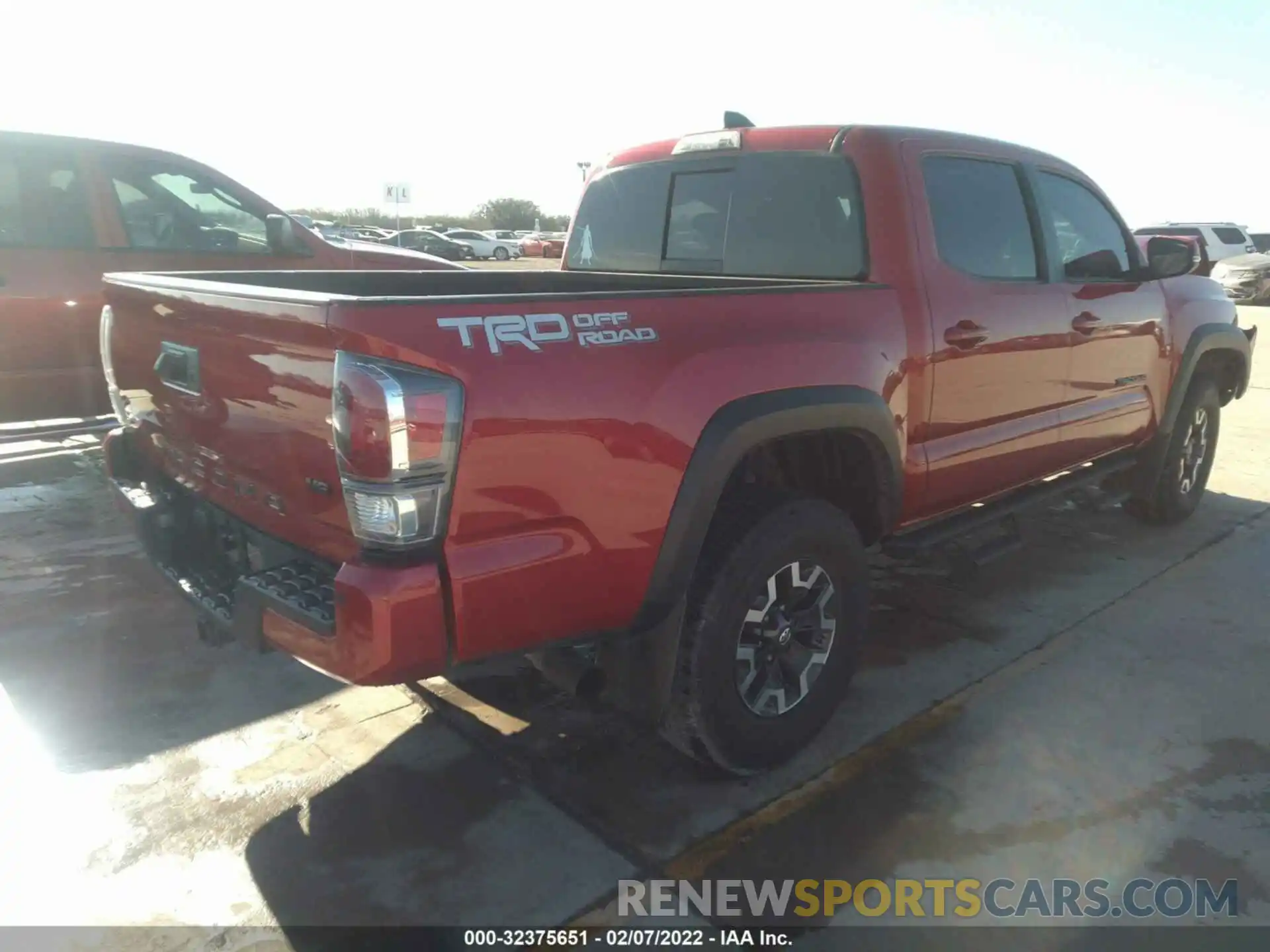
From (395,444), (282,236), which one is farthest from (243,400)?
(282,236)

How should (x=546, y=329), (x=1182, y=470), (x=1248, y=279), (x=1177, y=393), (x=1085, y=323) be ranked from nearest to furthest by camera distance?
1. (x=546, y=329)
2. (x=1085, y=323)
3. (x=1177, y=393)
4. (x=1182, y=470)
5. (x=1248, y=279)

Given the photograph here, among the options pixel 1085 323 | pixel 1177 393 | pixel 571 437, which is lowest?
pixel 1177 393

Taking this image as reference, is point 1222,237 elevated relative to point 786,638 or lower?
elevated

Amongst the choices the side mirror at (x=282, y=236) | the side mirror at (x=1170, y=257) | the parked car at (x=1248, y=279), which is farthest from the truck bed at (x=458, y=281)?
the parked car at (x=1248, y=279)

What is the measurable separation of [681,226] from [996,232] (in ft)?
4.02

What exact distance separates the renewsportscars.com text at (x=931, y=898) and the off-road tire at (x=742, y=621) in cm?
42

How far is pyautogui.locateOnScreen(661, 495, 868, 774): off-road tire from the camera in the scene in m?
2.60

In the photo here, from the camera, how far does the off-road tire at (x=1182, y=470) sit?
17.1 ft

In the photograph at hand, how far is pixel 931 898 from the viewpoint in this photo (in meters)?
2.40

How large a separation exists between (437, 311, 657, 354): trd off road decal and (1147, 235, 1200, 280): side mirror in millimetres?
3248

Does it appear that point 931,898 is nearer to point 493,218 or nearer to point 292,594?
point 292,594

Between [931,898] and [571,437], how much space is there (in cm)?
150

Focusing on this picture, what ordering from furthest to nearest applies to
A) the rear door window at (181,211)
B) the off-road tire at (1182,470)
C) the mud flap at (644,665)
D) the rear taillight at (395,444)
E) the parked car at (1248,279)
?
the parked car at (1248,279) < the rear door window at (181,211) < the off-road tire at (1182,470) < the mud flap at (644,665) < the rear taillight at (395,444)

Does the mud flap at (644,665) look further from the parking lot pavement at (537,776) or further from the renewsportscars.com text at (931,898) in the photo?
the renewsportscars.com text at (931,898)
